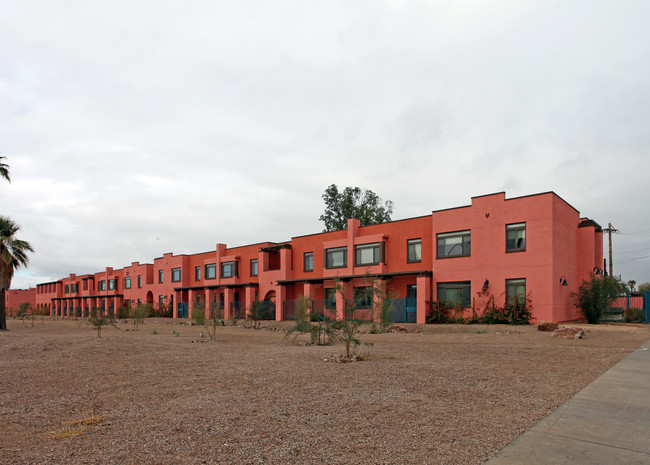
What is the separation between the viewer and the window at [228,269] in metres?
47.0

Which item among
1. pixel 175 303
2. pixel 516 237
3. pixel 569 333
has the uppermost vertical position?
pixel 516 237

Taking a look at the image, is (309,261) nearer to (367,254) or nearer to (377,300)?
(367,254)

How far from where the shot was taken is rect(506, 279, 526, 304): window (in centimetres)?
2586

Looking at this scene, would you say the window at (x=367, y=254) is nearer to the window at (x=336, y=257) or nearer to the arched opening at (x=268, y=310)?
the window at (x=336, y=257)

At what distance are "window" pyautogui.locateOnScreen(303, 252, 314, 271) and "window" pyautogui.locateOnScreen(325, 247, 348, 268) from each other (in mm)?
2554

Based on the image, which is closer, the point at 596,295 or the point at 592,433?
the point at 592,433

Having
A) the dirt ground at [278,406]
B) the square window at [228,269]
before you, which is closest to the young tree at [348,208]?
the square window at [228,269]

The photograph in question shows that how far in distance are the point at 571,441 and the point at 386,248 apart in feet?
93.0

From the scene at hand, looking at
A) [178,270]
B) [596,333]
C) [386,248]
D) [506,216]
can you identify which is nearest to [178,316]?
[178,270]

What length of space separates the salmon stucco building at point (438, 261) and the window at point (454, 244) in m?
0.06

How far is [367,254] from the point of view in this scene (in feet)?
112

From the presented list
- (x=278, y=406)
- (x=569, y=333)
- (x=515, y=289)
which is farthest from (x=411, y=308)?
(x=278, y=406)

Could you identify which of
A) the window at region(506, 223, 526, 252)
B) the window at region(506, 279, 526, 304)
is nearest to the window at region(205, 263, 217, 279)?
the window at region(506, 279, 526, 304)

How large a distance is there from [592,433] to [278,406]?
388 centimetres
